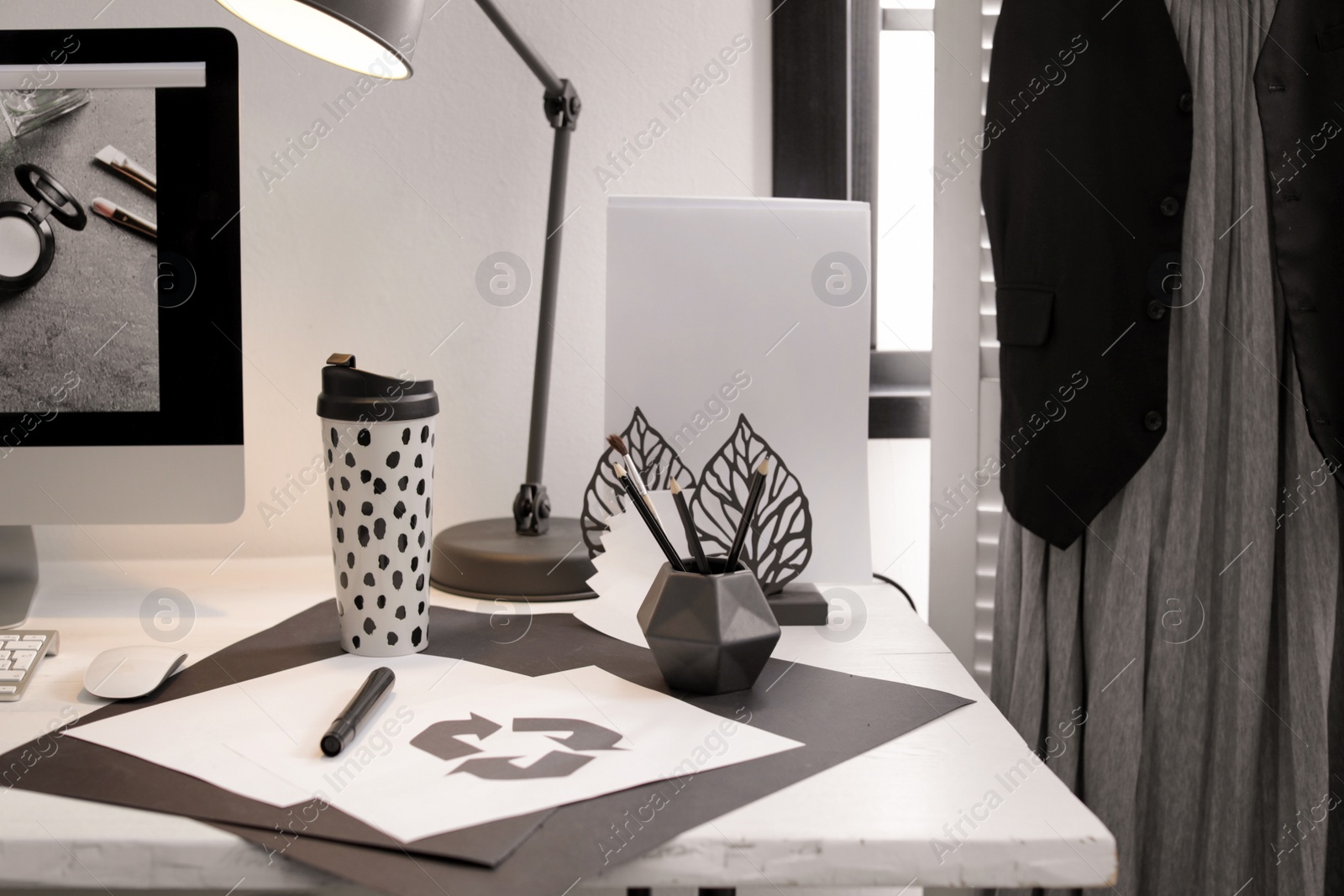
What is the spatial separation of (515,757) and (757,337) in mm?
523

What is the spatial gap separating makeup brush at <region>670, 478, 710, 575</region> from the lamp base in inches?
9.2

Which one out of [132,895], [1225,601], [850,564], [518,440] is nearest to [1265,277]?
[1225,601]

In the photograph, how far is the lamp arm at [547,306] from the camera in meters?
1.00

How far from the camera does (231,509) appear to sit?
2.94 feet

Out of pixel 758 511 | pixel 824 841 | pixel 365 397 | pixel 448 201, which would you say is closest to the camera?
pixel 824 841

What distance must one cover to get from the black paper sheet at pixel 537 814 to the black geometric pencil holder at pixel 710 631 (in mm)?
17

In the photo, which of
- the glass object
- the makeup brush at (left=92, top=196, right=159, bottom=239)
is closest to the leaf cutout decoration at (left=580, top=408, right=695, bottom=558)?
the makeup brush at (left=92, top=196, right=159, bottom=239)

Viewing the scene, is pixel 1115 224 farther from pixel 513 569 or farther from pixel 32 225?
pixel 32 225

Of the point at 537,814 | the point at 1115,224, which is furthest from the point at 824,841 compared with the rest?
the point at 1115,224

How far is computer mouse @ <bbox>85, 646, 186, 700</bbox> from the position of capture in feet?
2.15

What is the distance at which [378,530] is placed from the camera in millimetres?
748

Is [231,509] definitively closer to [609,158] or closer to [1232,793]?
[609,158]

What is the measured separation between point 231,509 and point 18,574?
0.25 meters

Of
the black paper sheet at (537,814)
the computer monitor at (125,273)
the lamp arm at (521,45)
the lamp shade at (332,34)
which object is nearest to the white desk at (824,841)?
the black paper sheet at (537,814)
